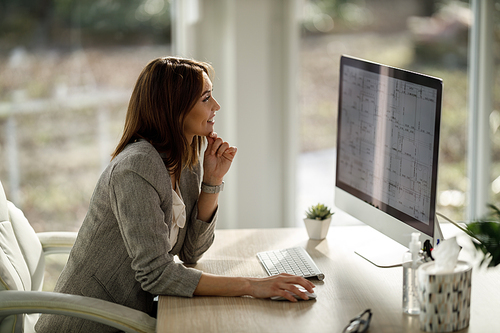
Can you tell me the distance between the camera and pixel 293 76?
2744mm

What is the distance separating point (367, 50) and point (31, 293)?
2.13 metres

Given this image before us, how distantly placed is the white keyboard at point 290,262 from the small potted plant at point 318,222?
6.1 inches

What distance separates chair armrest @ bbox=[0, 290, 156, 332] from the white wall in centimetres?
147

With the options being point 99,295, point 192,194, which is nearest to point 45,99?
point 192,194

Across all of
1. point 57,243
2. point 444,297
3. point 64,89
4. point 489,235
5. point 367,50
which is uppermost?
point 367,50

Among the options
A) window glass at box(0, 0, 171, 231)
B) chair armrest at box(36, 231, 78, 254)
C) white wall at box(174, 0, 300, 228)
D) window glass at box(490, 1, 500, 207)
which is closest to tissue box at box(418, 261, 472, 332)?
chair armrest at box(36, 231, 78, 254)

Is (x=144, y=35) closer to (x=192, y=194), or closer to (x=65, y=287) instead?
(x=192, y=194)

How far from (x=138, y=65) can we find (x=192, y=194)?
1293 millimetres

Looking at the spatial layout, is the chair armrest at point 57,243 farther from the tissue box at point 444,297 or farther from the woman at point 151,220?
the tissue box at point 444,297

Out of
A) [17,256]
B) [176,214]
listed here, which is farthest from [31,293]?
[176,214]

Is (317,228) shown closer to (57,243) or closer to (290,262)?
(290,262)

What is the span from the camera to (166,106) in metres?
1.43

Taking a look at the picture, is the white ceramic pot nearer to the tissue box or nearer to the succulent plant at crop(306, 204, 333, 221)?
the succulent plant at crop(306, 204, 333, 221)

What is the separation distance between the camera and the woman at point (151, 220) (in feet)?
4.26
